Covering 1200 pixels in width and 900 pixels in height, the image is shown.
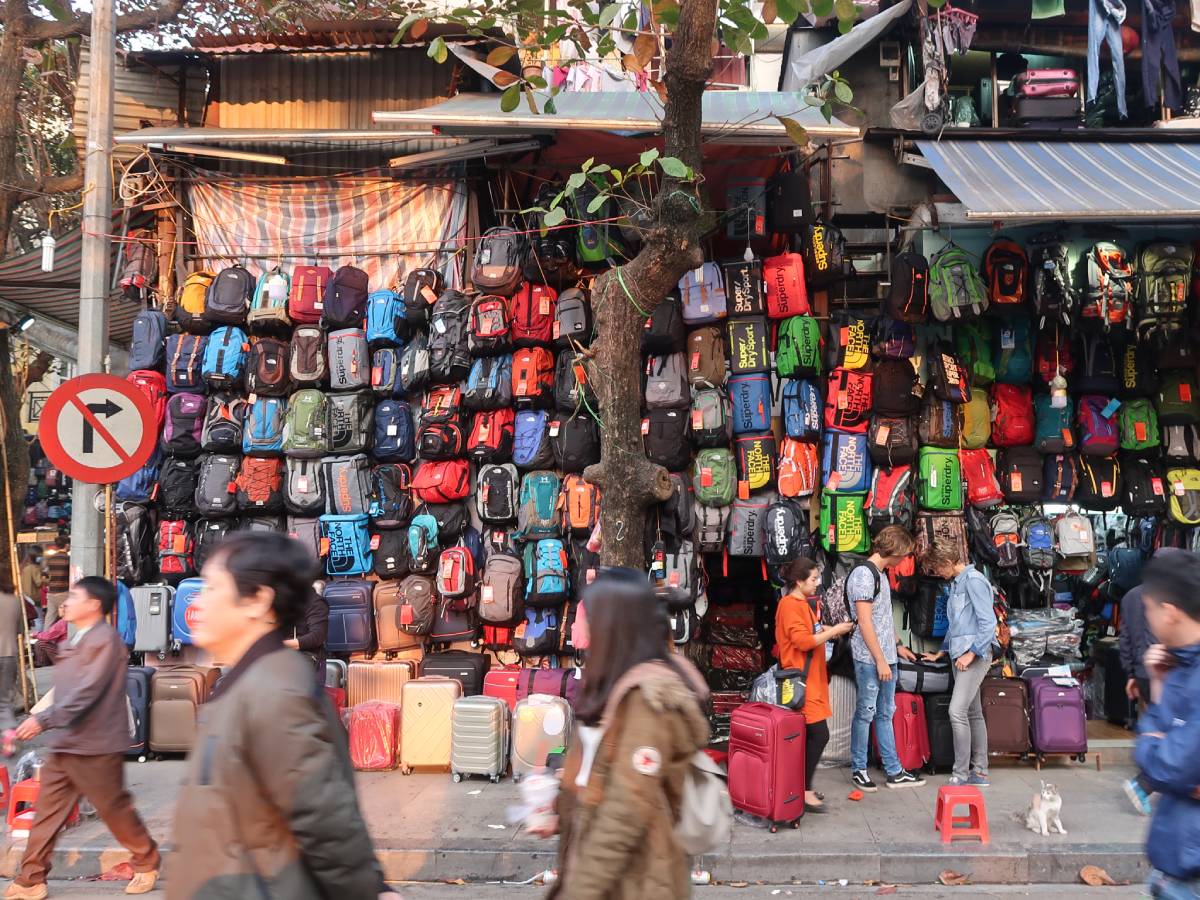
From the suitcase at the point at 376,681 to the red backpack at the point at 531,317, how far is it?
3356 millimetres

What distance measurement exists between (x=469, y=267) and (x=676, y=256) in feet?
12.9

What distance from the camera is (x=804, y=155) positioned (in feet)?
31.7

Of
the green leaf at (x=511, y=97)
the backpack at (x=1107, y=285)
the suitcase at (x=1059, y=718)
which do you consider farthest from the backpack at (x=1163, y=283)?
the green leaf at (x=511, y=97)

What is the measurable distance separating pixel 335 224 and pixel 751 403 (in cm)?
485

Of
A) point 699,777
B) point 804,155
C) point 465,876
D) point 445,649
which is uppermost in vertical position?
point 804,155

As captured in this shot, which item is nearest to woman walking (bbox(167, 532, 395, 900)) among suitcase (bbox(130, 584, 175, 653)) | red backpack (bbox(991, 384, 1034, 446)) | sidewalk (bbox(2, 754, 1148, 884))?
sidewalk (bbox(2, 754, 1148, 884))

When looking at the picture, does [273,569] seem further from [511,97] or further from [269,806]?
[511,97]

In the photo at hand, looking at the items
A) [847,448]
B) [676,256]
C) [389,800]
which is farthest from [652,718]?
[847,448]

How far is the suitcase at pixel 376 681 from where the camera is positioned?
9516 mm

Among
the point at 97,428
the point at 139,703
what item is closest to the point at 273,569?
the point at 97,428

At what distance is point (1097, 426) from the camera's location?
30.9 feet

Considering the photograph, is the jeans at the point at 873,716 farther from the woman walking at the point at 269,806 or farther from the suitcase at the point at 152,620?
the suitcase at the point at 152,620

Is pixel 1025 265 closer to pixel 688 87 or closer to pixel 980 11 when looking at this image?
pixel 980 11

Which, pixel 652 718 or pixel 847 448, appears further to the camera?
pixel 847 448
